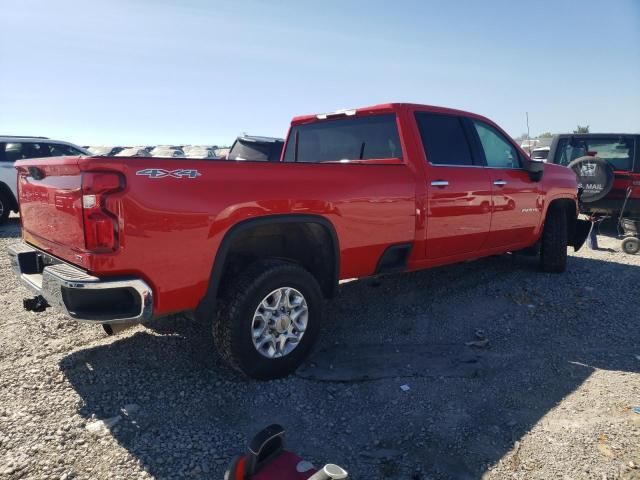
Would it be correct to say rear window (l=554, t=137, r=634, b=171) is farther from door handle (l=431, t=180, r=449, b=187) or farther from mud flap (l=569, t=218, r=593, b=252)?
door handle (l=431, t=180, r=449, b=187)

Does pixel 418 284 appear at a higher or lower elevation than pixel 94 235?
lower

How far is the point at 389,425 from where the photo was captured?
2777 millimetres

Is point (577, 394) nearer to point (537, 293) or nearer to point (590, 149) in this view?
point (537, 293)

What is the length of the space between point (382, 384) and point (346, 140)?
2.35 metres

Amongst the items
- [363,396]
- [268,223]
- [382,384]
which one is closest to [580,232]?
[382,384]

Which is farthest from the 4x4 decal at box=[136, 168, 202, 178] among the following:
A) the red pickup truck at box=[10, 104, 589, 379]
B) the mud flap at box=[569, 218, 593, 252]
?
the mud flap at box=[569, 218, 593, 252]

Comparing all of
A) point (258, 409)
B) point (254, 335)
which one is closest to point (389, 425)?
point (258, 409)

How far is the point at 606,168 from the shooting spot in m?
7.77

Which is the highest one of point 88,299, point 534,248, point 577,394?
point 88,299

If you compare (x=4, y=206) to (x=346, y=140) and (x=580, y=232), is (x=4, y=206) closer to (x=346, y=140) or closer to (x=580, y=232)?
(x=346, y=140)

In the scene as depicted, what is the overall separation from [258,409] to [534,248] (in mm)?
4373

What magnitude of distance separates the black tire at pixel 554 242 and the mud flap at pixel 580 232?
622mm

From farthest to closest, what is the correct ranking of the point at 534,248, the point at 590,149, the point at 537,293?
1. the point at 590,149
2. the point at 534,248
3. the point at 537,293

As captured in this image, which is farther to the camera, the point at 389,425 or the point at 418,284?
the point at 418,284
